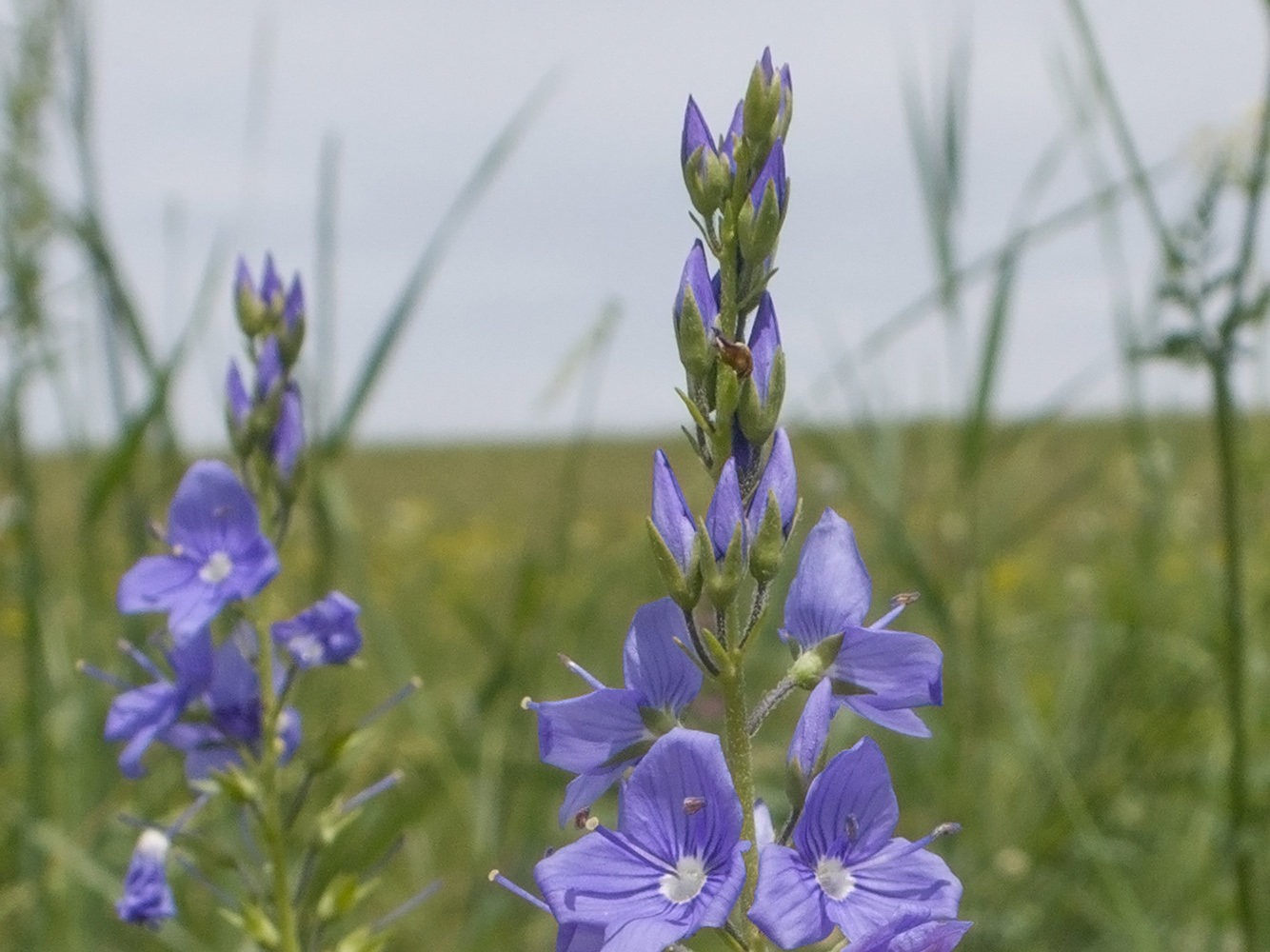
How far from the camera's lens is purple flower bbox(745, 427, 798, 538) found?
4.02 ft

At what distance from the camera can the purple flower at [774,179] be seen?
4.08 feet

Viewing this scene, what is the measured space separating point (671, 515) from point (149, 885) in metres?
Result: 1.09

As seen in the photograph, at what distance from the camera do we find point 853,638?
4.03ft

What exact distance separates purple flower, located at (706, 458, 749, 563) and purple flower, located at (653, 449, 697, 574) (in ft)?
0.12

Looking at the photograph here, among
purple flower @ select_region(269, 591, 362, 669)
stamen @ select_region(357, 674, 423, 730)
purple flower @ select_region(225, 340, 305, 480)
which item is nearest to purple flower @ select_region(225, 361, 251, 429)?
purple flower @ select_region(225, 340, 305, 480)

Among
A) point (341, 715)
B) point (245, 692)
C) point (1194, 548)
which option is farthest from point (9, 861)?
point (1194, 548)

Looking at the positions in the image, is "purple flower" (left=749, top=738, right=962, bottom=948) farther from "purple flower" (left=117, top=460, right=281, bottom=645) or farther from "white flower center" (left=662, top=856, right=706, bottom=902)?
"purple flower" (left=117, top=460, right=281, bottom=645)

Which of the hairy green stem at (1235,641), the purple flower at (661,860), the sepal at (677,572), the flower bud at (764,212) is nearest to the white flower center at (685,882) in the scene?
the purple flower at (661,860)

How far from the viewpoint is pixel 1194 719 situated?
416 centimetres

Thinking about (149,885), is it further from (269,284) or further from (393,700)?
(269,284)

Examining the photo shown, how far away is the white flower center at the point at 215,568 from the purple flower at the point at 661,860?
0.82 meters

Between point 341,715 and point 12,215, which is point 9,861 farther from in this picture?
point 12,215

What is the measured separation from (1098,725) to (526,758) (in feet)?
5.03

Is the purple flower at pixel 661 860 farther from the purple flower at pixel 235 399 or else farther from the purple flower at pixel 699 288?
the purple flower at pixel 235 399
